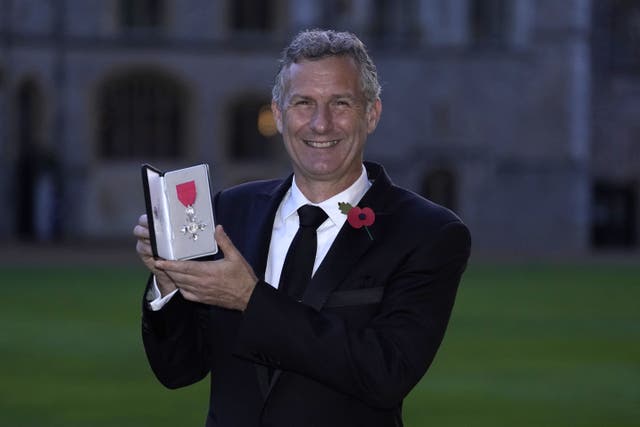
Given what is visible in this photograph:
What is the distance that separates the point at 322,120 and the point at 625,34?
43320mm

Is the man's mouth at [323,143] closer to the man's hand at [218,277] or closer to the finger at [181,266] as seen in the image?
the man's hand at [218,277]

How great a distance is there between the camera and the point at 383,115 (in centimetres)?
4188

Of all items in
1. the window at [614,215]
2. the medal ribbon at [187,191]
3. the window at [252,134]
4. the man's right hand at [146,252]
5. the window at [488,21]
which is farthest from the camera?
→ the window at [614,215]

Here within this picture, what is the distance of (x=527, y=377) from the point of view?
12406 mm

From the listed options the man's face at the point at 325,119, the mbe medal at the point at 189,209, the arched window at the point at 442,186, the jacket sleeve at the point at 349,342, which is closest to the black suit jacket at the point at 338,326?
the jacket sleeve at the point at 349,342

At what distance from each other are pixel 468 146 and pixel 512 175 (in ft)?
5.86

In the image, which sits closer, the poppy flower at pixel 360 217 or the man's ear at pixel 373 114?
the poppy flower at pixel 360 217

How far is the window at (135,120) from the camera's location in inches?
1550

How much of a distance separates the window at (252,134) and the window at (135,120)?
1.79m

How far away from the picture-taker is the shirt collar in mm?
3947

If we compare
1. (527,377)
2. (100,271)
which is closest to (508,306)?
(527,377)

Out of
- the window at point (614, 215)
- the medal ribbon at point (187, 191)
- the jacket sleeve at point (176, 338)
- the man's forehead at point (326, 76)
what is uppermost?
the man's forehead at point (326, 76)

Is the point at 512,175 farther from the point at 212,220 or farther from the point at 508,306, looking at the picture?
the point at 212,220

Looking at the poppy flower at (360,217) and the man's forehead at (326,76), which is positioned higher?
the man's forehead at (326,76)
